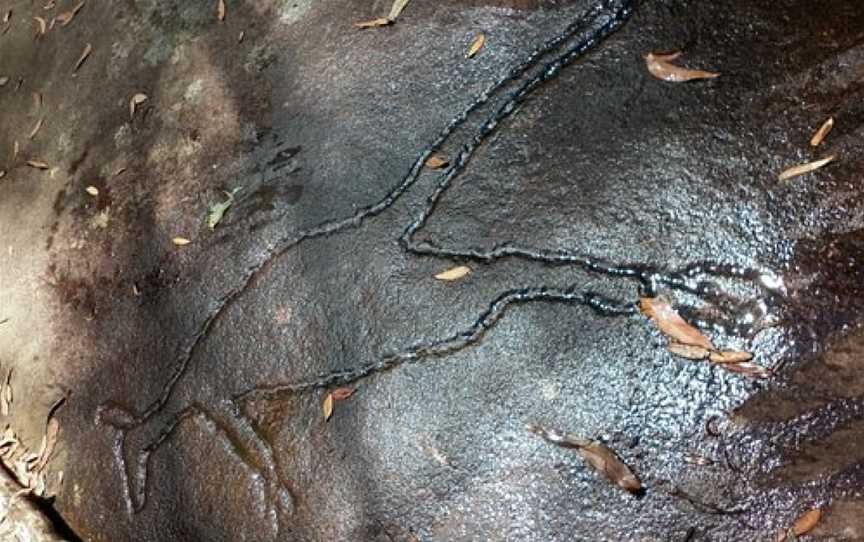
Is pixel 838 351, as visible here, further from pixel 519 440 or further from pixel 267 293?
pixel 267 293

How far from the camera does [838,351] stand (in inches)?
82.5

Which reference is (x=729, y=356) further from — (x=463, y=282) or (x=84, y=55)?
(x=84, y=55)

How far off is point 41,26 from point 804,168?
12.3 feet

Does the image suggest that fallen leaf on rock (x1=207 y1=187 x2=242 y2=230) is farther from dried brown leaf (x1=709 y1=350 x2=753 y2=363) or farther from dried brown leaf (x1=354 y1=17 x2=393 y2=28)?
dried brown leaf (x1=709 y1=350 x2=753 y2=363)

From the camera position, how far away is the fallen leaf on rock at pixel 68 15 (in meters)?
3.77

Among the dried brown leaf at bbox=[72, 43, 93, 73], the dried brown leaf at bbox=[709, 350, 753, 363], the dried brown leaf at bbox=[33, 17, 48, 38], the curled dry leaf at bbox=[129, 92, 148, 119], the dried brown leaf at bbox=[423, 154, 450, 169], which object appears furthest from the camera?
the dried brown leaf at bbox=[33, 17, 48, 38]

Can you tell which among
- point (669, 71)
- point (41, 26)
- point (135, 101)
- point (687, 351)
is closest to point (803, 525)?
point (687, 351)

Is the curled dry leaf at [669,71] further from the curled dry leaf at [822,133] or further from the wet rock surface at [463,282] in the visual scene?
the curled dry leaf at [822,133]

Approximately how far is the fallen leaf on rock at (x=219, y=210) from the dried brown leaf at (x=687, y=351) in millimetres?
1693

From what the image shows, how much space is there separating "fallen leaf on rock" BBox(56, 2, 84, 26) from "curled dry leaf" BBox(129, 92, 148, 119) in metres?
0.86

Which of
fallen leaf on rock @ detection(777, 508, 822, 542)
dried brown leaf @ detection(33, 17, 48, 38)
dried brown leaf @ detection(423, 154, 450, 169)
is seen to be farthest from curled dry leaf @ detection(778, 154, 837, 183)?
dried brown leaf @ detection(33, 17, 48, 38)

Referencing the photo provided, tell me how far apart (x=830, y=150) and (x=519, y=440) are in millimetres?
1283

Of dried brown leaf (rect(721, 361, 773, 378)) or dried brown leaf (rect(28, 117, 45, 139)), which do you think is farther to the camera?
dried brown leaf (rect(28, 117, 45, 139))

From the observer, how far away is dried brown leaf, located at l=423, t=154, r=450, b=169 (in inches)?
102
